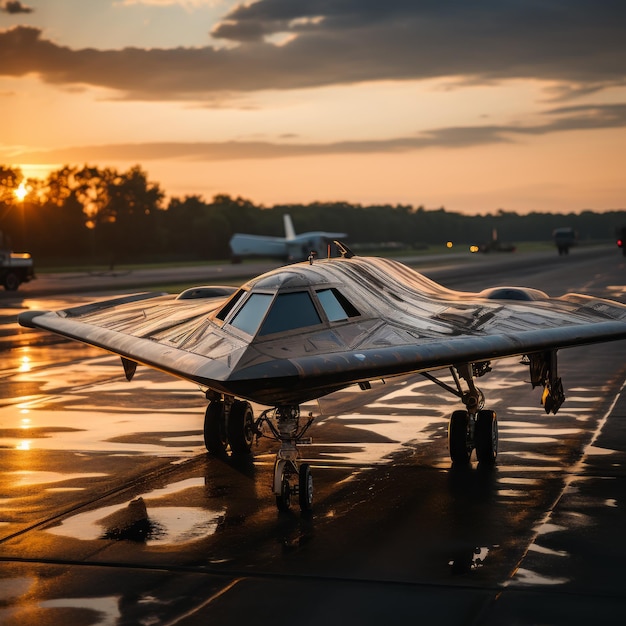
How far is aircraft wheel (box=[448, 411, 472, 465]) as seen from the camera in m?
13.9

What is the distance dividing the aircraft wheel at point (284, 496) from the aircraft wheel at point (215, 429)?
3.38 metres

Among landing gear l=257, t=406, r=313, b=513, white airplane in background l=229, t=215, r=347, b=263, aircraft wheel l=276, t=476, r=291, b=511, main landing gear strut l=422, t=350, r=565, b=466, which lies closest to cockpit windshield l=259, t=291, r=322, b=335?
landing gear l=257, t=406, r=313, b=513

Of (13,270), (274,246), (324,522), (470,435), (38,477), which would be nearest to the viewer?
(324,522)

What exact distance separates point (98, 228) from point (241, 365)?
146 m

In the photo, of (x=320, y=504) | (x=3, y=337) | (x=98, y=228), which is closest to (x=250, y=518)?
(x=320, y=504)

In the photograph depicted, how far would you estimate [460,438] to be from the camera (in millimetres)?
13859

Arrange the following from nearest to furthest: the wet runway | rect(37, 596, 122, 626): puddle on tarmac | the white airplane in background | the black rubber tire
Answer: rect(37, 596, 122, 626): puddle on tarmac → the wet runway → the black rubber tire → the white airplane in background

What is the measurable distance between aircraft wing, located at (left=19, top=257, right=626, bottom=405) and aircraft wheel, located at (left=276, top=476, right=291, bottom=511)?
1029 mm

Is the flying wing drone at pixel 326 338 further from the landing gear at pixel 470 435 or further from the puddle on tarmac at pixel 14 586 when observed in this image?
the puddle on tarmac at pixel 14 586

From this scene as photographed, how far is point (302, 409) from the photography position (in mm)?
→ 18562

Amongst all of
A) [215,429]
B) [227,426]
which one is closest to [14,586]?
[215,429]

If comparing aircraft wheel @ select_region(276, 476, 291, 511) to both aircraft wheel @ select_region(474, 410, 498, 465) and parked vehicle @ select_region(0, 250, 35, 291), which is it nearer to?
aircraft wheel @ select_region(474, 410, 498, 465)

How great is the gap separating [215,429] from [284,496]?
3.45 metres

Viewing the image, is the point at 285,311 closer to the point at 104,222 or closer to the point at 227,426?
the point at 227,426
